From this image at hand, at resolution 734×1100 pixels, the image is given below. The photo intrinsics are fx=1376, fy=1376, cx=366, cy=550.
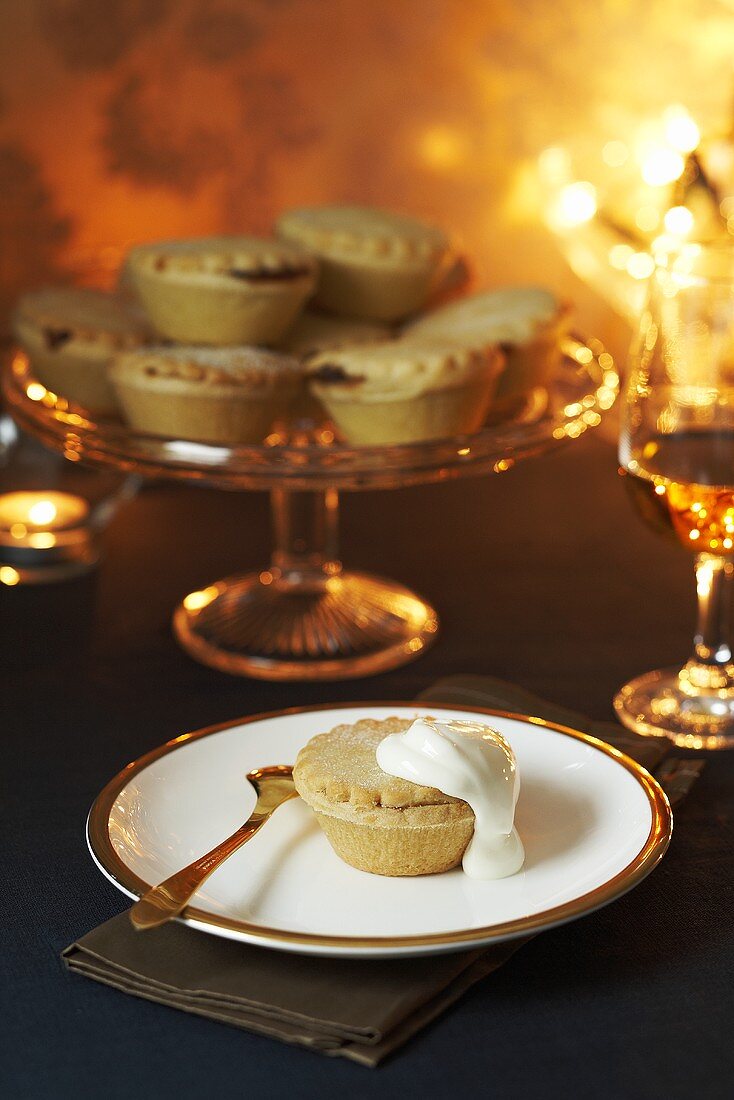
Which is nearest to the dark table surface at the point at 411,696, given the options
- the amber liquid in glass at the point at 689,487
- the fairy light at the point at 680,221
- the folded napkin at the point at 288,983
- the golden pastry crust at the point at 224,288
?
the folded napkin at the point at 288,983

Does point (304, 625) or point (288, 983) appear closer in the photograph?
point (288, 983)

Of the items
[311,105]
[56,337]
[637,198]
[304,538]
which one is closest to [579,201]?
[637,198]

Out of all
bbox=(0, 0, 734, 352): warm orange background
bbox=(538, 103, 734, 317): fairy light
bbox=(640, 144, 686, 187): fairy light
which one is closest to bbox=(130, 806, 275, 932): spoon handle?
bbox=(0, 0, 734, 352): warm orange background

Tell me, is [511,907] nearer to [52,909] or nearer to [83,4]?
[52,909]

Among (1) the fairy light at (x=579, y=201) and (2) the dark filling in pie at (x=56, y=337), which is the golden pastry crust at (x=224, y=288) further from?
(1) the fairy light at (x=579, y=201)

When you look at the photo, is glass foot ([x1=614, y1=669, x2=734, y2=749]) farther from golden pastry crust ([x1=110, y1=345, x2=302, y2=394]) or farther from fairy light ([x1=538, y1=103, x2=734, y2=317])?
fairy light ([x1=538, y1=103, x2=734, y2=317])

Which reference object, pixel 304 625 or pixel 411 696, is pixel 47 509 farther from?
pixel 411 696

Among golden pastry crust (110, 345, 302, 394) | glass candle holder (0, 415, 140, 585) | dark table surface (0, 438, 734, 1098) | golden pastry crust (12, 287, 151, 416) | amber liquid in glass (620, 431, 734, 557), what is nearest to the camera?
dark table surface (0, 438, 734, 1098)
